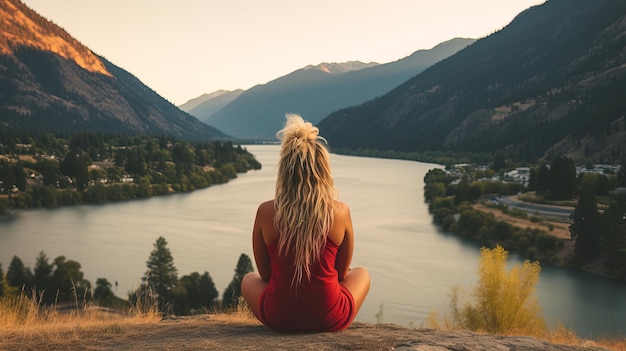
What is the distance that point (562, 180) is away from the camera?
155 feet

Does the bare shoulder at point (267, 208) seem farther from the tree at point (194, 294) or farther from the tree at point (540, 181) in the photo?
the tree at point (540, 181)

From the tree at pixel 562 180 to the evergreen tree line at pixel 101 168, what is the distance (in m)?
45.6

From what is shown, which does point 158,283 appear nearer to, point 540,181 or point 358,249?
point 358,249

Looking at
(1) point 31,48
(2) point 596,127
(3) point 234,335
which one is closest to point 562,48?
(2) point 596,127

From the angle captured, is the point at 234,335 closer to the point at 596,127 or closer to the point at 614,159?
the point at 614,159

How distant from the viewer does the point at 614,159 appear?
73062 millimetres

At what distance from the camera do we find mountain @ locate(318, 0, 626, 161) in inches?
3679

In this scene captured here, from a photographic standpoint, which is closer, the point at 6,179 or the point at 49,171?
the point at 6,179

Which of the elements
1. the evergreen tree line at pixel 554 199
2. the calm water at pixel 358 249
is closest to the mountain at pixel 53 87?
the calm water at pixel 358 249

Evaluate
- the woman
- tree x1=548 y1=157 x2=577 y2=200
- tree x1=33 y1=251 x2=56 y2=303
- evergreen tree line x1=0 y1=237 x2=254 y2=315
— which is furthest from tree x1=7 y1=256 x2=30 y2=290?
tree x1=548 y1=157 x2=577 y2=200

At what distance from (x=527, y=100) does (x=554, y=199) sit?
90.8 meters

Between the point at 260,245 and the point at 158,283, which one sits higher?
the point at 260,245

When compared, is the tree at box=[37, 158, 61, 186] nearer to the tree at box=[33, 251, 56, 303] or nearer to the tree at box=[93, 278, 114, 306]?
the tree at box=[33, 251, 56, 303]

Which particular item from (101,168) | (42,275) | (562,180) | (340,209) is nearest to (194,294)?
(42,275)
